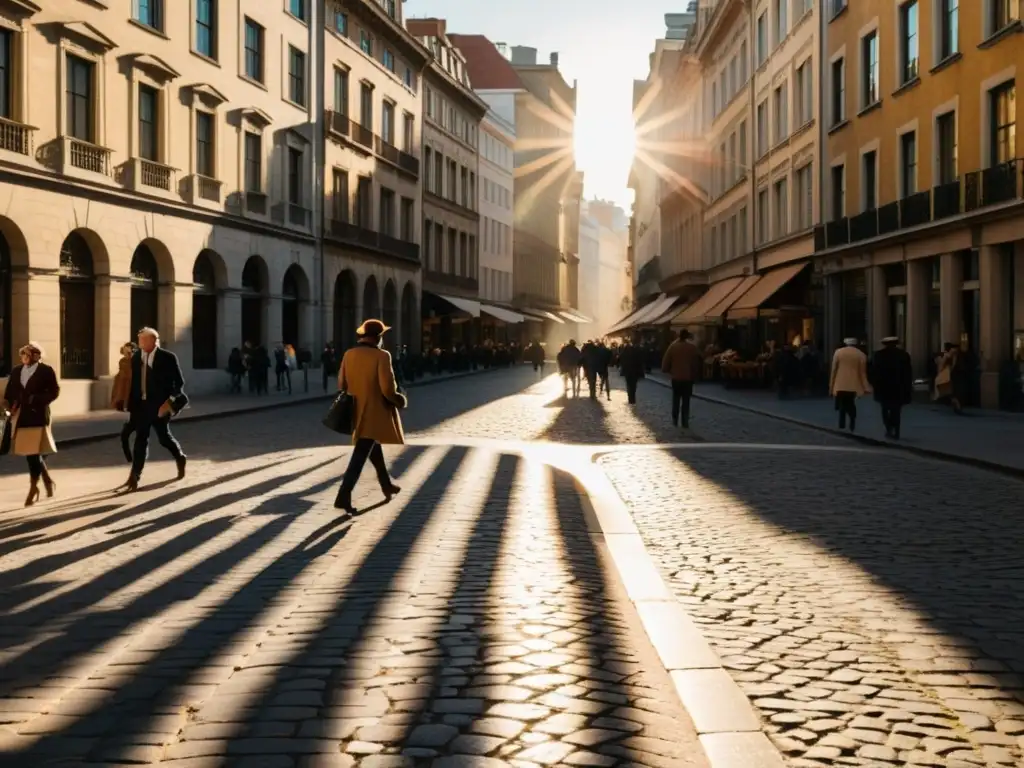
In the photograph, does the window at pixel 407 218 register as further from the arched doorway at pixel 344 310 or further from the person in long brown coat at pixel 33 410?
the person in long brown coat at pixel 33 410

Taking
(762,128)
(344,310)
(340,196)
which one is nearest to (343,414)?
(340,196)

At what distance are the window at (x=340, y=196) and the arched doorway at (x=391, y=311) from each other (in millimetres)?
7223

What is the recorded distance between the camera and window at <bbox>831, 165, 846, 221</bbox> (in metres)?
38.8

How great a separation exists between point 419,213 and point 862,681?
192 ft

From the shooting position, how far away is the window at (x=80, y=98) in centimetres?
2938

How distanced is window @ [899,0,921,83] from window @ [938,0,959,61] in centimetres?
129

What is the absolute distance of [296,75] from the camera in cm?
4488

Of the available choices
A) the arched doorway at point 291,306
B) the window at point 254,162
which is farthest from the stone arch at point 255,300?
the window at point 254,162

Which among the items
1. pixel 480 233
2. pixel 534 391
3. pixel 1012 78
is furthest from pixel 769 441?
pixel 480 233

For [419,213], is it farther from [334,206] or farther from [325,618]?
[325,618]

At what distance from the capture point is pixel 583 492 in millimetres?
13562

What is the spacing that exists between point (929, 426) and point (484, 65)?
87.6 m

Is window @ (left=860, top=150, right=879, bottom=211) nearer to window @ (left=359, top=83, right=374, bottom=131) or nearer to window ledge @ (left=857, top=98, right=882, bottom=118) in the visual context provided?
window ledge @ (left=857, top=98, right=882, bottom=118)

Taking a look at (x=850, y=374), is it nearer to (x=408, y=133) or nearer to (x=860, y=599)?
(x=860, y=599)
